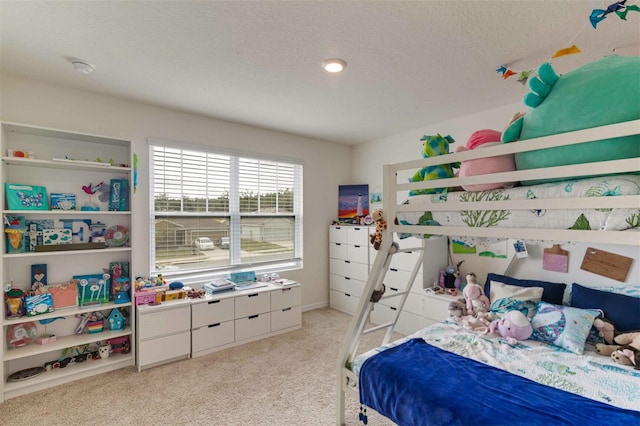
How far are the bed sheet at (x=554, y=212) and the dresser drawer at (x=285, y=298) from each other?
7.31ft

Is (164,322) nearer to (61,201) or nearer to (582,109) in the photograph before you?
(61,201)

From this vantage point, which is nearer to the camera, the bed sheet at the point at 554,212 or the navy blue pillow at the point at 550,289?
the bed sheet at the point at 554,212

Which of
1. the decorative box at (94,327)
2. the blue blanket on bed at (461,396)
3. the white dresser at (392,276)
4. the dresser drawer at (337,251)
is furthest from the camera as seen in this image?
the dresser drawer at (337,251)

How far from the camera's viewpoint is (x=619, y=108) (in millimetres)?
1075

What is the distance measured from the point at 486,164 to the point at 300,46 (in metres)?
1.35

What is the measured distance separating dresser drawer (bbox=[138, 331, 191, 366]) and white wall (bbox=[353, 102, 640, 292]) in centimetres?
297

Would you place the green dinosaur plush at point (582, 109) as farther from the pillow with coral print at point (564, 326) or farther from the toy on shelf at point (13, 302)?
the toy on shelf at point (13, 302)

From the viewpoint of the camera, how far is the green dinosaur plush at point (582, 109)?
3.50 ft

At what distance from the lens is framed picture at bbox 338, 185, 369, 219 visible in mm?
4312

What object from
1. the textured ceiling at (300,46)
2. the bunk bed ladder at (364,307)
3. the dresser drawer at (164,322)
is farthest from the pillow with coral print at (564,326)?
the dresser drawer at (164,322)

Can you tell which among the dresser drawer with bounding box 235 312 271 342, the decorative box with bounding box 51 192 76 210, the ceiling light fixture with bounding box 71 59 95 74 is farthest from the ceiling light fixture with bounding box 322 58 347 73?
the dresser drawer with bounding box 235 312 271 342

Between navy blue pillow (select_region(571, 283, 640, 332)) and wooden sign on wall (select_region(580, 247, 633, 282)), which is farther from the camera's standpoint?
wooden sign on wall (select_region(580, 247, 633, 282))

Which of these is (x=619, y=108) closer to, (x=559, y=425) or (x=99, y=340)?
(x=559, y=425)

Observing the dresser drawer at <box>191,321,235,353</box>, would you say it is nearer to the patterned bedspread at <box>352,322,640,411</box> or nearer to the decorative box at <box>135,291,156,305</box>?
the decorative box at <box>135,291,156,305</box>
